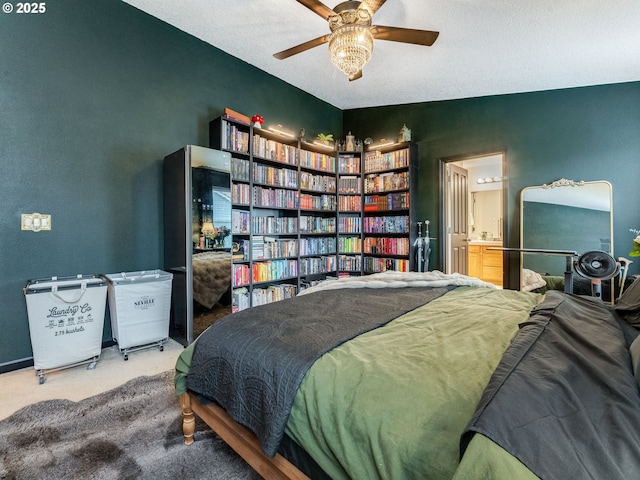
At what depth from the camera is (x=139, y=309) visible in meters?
2.57

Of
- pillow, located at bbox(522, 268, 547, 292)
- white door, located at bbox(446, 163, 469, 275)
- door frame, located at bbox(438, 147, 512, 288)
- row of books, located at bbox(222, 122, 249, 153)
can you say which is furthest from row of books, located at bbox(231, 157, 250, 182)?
pillow, located at bbox(522, 268, 547, 292)

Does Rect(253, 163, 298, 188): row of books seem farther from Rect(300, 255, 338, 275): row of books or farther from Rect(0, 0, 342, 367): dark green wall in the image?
Rect(300, 255, 338, 275): row of books

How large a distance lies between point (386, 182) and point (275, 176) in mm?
1616

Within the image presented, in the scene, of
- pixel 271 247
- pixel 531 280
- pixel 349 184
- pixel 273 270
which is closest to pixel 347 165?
pixel 349 184

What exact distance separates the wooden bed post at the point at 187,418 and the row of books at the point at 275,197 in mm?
2347

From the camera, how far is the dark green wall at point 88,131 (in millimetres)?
2289

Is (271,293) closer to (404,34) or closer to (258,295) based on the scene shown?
(258,295)

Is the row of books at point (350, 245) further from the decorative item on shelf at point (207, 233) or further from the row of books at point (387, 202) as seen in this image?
the decorative item on shelf at point (207, 233)

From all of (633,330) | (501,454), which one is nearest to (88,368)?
(501,454)

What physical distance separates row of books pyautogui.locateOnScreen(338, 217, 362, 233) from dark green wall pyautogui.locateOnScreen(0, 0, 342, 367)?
2164 millimetres

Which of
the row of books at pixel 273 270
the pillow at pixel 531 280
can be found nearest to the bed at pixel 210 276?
the row of books at pixel 273 270

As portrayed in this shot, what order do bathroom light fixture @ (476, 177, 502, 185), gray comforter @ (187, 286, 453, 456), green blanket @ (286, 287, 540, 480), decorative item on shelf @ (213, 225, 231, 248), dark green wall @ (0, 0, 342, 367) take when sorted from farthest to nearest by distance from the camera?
bathroom light fixture @ (476, 177, 502, 185) → decorative item on shelf @ (213, 225, 231, 248) → dark green wall @ (0, 0, 342, 367) → gray comforter @ (187, 286, 453, 456) → green blanket @ (286, 287, 540, 480)

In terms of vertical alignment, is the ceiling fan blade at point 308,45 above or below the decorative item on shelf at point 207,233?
above

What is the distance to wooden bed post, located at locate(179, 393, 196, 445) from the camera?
1.45 meters
